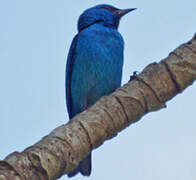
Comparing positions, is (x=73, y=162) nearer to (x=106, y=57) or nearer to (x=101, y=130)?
(x=101, y=130)

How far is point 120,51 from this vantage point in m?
5.83

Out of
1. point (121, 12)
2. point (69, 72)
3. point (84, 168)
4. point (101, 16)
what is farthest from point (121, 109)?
point (121, 12)

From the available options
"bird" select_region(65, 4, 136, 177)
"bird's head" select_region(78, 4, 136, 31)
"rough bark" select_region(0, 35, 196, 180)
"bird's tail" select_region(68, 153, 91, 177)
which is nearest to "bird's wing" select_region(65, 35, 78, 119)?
"bird" select_region(65, 4, 136, 177)

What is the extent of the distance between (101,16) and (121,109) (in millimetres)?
2984

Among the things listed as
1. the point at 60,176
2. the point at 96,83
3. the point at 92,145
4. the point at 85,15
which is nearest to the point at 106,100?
the point at 92,145

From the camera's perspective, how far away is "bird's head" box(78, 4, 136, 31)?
627cm

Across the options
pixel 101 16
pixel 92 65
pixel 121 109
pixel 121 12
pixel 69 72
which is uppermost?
pixel 121 12

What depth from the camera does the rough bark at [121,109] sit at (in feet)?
10.8

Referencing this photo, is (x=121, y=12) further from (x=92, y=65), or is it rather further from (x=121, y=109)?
(x=121, y=109)

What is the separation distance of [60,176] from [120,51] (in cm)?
286

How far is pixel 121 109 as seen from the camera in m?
3.57

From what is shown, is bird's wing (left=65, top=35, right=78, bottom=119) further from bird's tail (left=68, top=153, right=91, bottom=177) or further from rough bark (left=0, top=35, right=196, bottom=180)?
rough bark (left=0, top=35, right=196, bottom=180)

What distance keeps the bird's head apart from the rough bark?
266 cm

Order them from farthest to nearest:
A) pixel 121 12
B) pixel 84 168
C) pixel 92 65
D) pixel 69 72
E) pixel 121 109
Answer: pixel 121 12
pixel 69 72
pixel 92 65
pixel 84 168
pixel 121 109
